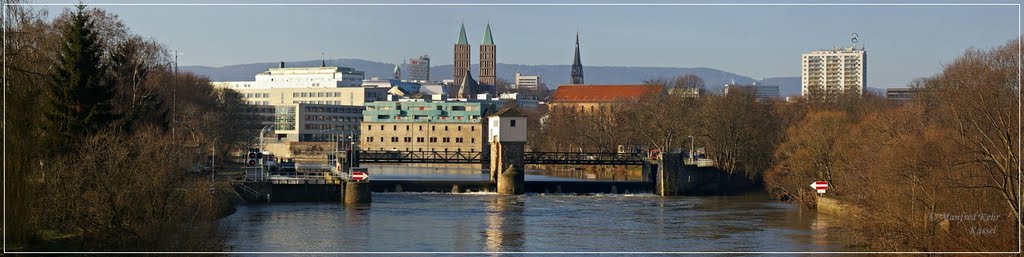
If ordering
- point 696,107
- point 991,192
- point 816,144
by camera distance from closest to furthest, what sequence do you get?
1. point 991,192
2. point 816,144
3. point 696,107

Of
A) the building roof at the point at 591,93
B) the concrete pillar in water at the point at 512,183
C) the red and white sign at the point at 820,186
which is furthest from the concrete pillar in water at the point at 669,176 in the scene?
the building roof at the point at 591,93

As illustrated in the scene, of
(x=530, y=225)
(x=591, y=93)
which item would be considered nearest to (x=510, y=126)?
(x=530, y=225)

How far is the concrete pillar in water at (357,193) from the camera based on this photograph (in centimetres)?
6881

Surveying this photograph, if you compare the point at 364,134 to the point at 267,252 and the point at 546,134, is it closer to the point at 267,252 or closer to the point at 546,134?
the point at 546,134

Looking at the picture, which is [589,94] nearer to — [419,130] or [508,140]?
[419,130]

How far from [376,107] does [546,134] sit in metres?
25.9

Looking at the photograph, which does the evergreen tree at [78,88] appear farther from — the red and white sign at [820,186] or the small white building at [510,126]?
the small white building at [510,126]

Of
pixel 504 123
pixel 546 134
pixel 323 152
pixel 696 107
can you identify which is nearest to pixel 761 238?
pixel 504 123

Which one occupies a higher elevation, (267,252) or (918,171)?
(918,171)

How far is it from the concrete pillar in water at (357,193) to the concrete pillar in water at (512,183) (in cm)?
1262

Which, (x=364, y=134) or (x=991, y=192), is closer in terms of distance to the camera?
(x=991, y=192)

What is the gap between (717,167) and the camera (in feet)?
286

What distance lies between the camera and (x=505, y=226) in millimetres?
56719

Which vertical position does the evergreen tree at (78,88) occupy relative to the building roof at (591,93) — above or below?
below
